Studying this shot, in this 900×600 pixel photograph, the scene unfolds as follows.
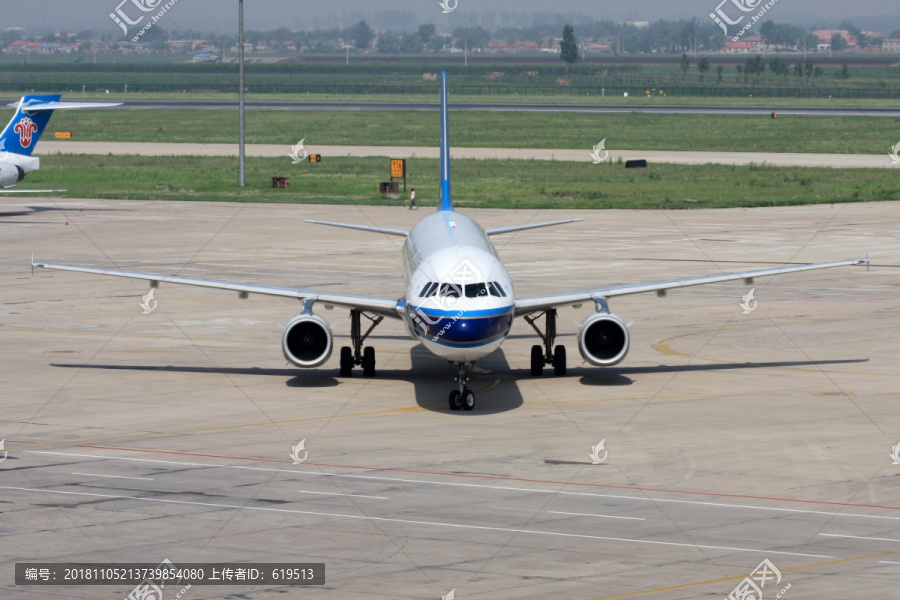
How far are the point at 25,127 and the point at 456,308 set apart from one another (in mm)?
55363

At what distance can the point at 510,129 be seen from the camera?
14850 cm

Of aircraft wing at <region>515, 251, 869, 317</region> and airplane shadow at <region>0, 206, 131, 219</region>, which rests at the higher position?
aircraft wing at <region>515, 251, 869, 317</region>

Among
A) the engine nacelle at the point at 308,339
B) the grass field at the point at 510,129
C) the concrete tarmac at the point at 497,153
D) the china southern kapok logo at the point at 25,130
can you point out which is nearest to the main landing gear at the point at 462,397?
the engine nacelle at the point at 308,339

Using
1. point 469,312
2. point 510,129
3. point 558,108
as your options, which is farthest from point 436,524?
point 558,108

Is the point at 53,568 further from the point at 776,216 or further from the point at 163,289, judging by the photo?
the point at 776,216

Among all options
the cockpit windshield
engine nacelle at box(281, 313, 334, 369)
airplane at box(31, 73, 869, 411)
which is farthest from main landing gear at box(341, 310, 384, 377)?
the cockpit windshield

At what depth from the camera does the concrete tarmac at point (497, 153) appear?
10850cm

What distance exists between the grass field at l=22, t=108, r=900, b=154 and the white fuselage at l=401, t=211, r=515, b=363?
9634 centimetres

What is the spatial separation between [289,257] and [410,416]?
1196 inches

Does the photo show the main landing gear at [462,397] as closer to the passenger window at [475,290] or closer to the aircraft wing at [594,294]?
the passenger window at [475,290]

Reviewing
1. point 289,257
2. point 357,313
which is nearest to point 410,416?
point 357,313

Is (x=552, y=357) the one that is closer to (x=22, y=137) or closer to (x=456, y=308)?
(x=456, y=308)

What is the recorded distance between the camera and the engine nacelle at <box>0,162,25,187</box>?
73875mm

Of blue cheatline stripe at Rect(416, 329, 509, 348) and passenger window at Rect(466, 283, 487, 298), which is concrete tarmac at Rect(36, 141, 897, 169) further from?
blue cheatline stripe at Rect(416, 329, 509, 348)
